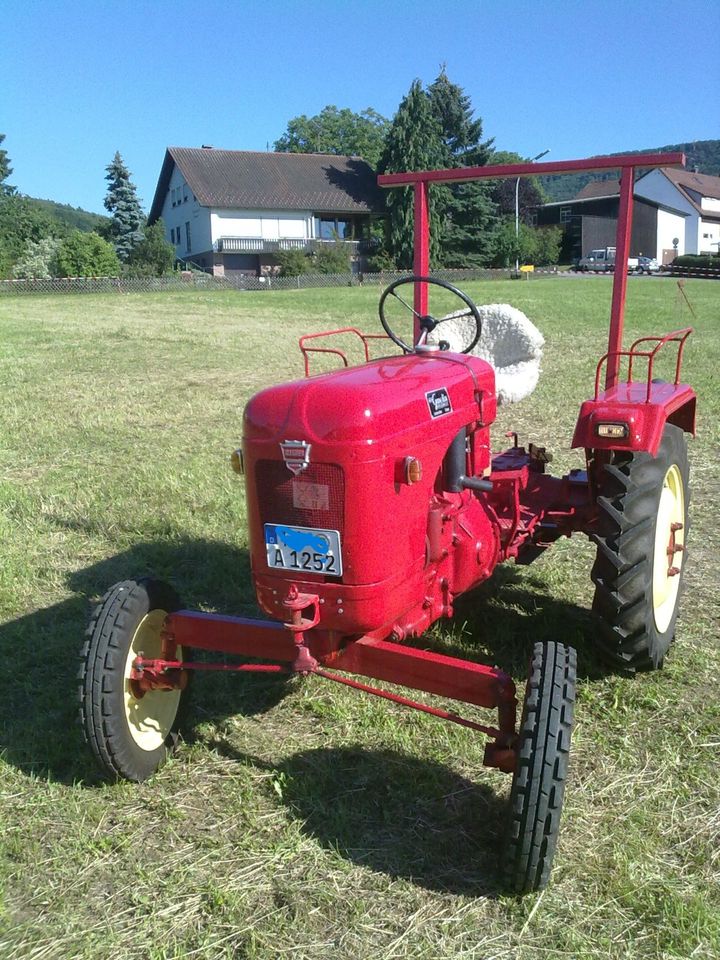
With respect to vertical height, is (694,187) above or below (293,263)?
above

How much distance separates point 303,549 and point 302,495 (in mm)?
166

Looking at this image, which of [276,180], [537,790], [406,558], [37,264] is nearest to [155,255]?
[37,264]

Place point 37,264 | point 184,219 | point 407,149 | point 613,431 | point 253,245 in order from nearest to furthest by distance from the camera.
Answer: point 613,431
point 37,264
point 407,149
point 253,245
point 184,219

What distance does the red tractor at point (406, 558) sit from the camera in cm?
244

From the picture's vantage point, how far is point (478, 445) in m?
3.24

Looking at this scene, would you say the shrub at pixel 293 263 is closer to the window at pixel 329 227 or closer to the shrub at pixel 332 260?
the shrub at pixel 332 260

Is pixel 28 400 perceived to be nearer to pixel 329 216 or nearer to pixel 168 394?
pixel 168 394

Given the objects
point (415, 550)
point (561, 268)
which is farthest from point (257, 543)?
point (561, 268)

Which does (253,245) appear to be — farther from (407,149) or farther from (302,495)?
(302,495)

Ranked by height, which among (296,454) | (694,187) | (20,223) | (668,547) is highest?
(694,187)

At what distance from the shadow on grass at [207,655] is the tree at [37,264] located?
122 feet

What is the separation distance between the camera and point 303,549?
2.55 meters

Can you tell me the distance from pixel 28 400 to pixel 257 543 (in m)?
7.84

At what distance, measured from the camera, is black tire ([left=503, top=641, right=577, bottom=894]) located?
7.47ft
